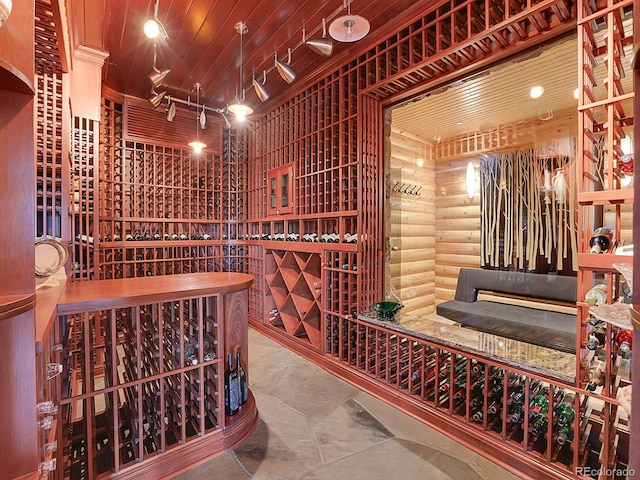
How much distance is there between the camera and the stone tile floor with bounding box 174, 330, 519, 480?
66.7 inches

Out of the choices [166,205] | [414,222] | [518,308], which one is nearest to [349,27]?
[414,222]

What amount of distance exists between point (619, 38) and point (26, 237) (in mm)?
2584

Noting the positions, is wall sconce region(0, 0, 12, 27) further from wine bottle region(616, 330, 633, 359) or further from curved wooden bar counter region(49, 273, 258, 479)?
wine bottle region(616, 330, 633, 359)

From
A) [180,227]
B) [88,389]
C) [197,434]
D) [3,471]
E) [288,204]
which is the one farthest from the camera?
[180,227]

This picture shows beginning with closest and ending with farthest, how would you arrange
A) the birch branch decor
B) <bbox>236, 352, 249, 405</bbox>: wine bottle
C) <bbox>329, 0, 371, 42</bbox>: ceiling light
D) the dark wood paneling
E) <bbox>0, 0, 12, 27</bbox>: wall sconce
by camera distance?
<bbox>0, 0, 12, 27</bbox>: wall sconce, the dark wood paneling, <bbox>329, 0, 371, 42</bbox>: ceiling light, <bbox>236, 352, 249, 405</bbox>: wine bottle, the birch branch decor

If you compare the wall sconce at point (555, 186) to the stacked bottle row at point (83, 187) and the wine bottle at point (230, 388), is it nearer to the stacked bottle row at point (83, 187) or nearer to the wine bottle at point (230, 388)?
the wine bottle at point (230, 388)

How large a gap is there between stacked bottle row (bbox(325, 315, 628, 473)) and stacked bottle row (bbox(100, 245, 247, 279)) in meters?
2.51

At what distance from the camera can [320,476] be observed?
1677 millimetres

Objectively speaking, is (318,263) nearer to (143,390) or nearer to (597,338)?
(143,390)

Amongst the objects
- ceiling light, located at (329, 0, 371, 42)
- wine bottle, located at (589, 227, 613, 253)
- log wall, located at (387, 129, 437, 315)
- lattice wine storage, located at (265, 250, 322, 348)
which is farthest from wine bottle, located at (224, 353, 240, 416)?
ceiling light, located at (329, 0, 371, 42)

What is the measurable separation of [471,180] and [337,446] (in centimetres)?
253

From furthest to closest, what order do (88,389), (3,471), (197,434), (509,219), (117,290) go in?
(509,219) → (197,434) → (117,290) → (88,389) → (3,471)

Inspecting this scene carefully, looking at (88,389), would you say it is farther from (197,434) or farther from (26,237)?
(26,237)

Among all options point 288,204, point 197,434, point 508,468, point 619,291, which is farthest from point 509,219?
point 197,434
